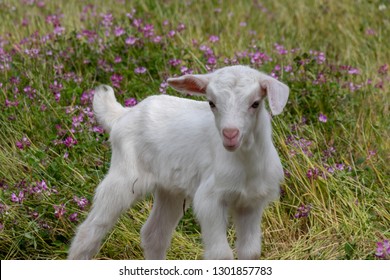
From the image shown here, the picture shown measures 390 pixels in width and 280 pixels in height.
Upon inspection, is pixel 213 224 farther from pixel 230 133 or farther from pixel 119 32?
pixel 119 32

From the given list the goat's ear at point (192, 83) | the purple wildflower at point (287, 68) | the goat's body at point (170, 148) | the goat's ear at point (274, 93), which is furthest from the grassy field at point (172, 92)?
the goat's ear at point (192, 83)

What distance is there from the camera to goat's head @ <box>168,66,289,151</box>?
4086 millimetres

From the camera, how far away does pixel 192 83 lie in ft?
14.6

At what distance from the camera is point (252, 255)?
455 cm

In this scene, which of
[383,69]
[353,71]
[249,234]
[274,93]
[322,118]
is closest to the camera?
[274,93]

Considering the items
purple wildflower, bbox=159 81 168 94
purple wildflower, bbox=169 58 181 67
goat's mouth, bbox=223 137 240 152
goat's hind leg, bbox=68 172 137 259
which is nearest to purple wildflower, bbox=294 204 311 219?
goat's hind leg, bbox=68 172 137 259

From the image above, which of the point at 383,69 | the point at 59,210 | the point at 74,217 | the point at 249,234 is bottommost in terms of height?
the point at 383,69

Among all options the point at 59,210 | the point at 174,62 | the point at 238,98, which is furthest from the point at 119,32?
the point at 238,98

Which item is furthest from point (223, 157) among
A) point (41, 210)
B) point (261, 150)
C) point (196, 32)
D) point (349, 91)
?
point (196, 32)

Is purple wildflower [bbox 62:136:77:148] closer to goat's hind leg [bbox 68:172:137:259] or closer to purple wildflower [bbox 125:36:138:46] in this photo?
goat's hind leg [bbox 68:172:137:259]

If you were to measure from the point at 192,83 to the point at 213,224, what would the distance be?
0.72 metres

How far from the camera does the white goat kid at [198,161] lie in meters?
4.20

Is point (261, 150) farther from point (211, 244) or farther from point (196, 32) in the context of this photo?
point (196, 32)

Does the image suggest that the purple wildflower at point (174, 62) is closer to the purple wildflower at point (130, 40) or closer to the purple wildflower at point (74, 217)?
the purple wildflower at point (130, 40)
